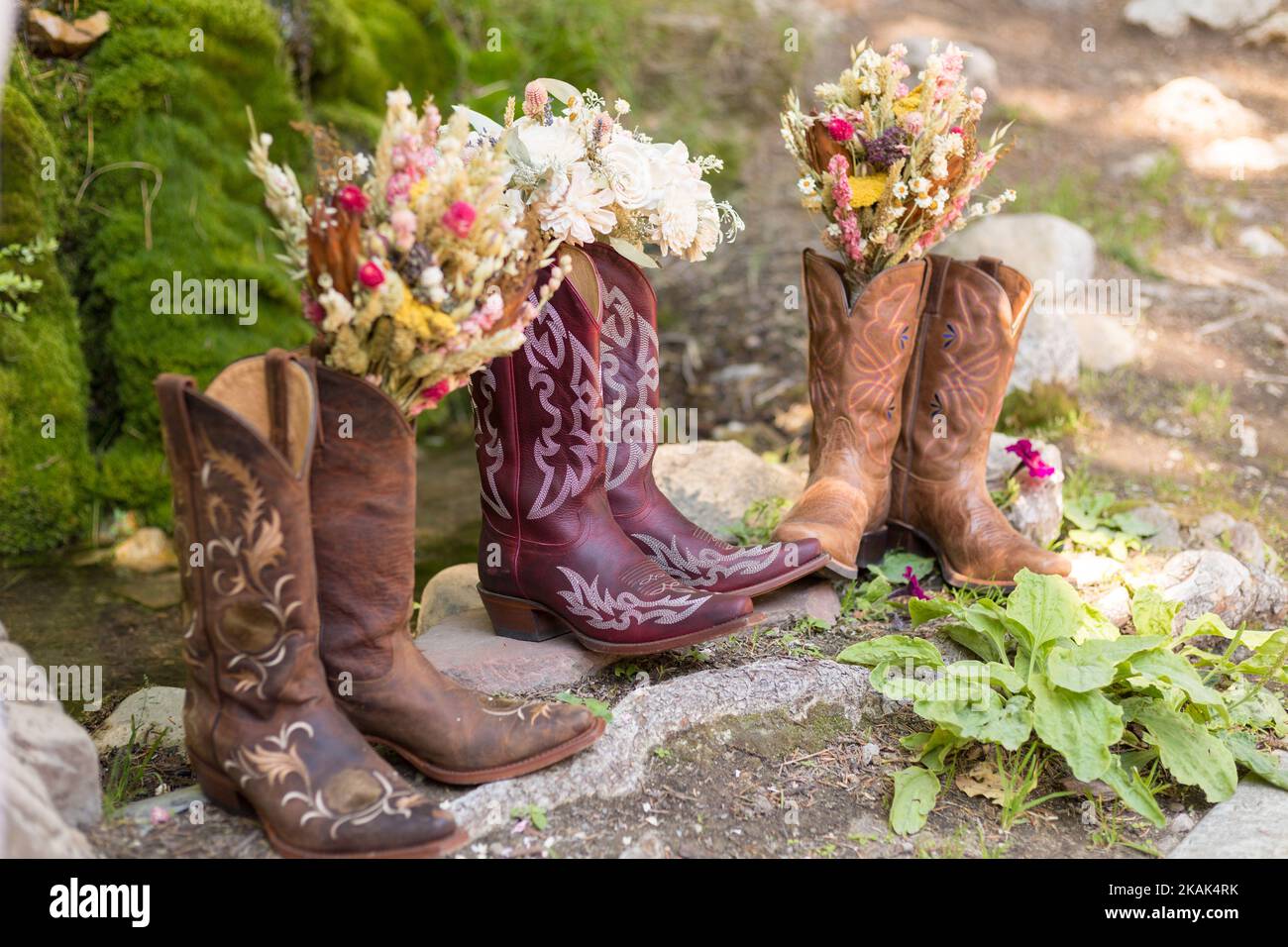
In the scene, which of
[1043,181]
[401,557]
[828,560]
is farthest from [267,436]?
[1043,181]

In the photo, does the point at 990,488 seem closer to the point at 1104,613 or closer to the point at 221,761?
the point at 1104,613

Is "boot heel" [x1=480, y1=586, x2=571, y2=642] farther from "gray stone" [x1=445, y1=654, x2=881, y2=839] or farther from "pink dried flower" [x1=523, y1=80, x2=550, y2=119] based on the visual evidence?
"pink dried flower" [x1=523, y1=80, x2=550, y2=119]

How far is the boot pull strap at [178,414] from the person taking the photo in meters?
1.77

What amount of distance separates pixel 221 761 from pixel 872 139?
2.12 m

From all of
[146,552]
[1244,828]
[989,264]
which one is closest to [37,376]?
[146,552]

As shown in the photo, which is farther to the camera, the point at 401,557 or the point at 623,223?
the point at 623,223

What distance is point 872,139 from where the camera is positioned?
2885mm

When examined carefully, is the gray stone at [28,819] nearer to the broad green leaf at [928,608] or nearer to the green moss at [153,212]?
the broad green leaf at [928,608]

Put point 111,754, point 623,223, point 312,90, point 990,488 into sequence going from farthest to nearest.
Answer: point 312,90 < point 990,488 < point 623,223 < point 111,754

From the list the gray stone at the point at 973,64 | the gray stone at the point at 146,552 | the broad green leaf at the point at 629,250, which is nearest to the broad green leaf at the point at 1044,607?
the broad green leaf at the point at 629,250

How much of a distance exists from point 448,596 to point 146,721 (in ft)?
2.88

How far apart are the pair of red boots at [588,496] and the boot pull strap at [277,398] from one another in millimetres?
662
